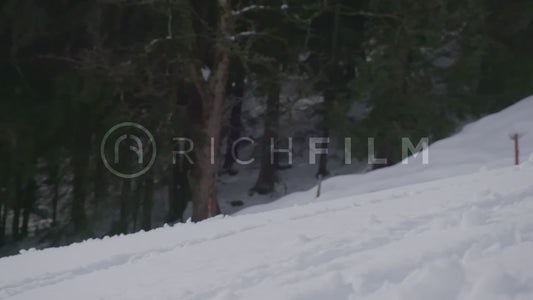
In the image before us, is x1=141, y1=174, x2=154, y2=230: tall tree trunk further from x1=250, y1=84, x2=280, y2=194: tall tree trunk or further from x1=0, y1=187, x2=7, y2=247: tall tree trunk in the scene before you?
x1=250, y1=84, x2=280, y2=194: tall tree trunk

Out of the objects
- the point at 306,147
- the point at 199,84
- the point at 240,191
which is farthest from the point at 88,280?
the point at 306,147

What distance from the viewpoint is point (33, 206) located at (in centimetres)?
1589

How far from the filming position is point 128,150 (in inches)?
555

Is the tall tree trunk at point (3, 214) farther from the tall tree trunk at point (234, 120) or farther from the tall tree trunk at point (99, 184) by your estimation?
the tall tree trunk at point (234, 120)

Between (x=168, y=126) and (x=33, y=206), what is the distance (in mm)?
5137

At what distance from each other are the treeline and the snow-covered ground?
6.34 m

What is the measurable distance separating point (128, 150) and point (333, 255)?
10.6 m

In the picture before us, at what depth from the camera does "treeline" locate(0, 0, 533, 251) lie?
12.9m

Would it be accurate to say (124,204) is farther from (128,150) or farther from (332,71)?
(332,71)

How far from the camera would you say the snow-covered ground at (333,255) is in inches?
131

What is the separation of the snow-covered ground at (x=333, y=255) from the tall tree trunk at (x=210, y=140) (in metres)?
6.04

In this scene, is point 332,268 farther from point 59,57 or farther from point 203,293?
point 59,57

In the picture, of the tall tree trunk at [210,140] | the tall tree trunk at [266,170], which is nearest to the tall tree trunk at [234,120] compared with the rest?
the tall tree trunk at [266,170]

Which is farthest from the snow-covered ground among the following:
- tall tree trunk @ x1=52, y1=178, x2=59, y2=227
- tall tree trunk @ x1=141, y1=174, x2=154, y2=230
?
tall tree trunk @ x1=52, y1=178, x2=59, y2=227
